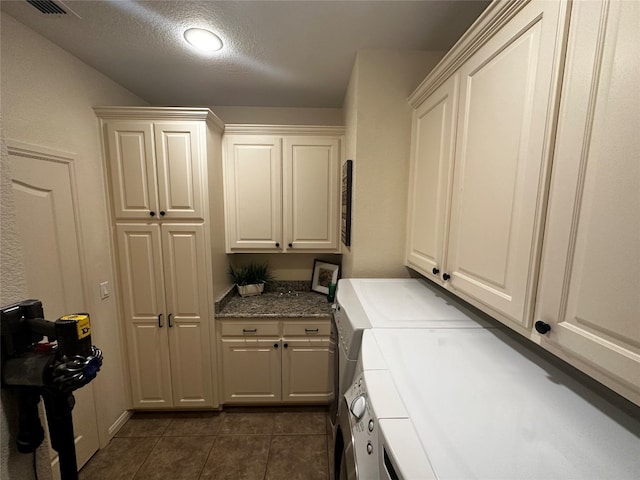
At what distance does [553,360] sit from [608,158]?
675 millimetres

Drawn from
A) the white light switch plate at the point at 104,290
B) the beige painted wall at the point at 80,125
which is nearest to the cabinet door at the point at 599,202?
the beige painted wall at the point at 80,125

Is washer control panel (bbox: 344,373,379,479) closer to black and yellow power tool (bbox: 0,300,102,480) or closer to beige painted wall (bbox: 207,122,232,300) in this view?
black and yellow power tool (bbox: 0,300,102,480)

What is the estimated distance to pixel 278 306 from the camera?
6.98 ft

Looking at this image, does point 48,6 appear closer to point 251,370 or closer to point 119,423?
point 251,370

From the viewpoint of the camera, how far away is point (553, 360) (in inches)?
33.1

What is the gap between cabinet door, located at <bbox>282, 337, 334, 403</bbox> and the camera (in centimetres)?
204

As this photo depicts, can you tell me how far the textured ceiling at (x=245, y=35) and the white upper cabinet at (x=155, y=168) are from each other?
37cm

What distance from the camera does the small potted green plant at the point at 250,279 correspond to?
235 centimetres

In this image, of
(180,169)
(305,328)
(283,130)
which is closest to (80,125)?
(180,169)

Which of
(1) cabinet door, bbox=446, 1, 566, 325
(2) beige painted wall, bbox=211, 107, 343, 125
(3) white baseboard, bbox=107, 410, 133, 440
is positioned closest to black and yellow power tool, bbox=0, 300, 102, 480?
(1) cabinet door, bbox=446, 1, 566, 325

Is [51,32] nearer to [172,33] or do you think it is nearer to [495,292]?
[172,33]

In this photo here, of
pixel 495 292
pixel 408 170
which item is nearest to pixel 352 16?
pixel 408 170

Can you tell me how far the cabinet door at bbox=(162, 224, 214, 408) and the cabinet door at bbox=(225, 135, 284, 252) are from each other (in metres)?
0.38

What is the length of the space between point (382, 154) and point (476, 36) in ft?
2.42
